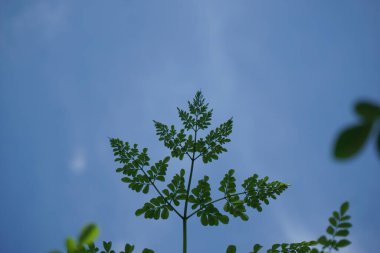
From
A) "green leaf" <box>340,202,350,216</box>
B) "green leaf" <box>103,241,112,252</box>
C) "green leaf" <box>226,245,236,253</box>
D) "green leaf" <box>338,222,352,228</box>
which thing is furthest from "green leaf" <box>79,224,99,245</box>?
"green leaf" <box>103,241,112,252</box>

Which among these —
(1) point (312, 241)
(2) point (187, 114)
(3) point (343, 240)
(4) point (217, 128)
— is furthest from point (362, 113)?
(2) point (187, 114)

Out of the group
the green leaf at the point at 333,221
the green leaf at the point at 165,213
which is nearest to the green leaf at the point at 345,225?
the green leaf at the point at 333,221

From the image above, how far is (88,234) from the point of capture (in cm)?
125

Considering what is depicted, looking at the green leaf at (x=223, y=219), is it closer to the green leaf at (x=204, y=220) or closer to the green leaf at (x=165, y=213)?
the green leaf at (x=204, y=220)

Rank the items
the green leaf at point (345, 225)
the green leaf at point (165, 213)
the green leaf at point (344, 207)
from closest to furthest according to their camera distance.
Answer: the green leaf at point (344, 207) < the green leaf at point (345, 225) < the green leaf at point (165, 213)

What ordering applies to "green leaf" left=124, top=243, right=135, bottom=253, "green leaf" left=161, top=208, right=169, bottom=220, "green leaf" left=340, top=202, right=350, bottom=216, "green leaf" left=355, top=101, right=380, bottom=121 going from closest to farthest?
"green leaf" left=355, top=101, right=380, bottom=121 → "green leaf" left=340, top=202, right=350, bottom=216 → "green leaf" left=124, top=243, right=135, bottom=253 → "green leaf" left=161, top=208, right=169, bottom=220

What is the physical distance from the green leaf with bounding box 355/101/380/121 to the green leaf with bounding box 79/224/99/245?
114 cm

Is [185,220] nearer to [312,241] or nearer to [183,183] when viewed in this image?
[183,183]

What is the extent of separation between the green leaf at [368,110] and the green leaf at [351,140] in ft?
0.08

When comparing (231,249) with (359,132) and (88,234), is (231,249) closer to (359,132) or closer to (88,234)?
(88,234)

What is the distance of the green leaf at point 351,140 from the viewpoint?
812 millimetres

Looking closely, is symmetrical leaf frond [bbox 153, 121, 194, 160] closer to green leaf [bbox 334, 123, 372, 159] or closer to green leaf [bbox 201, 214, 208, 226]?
green leaf [bbox 201, 214, 208, 226]

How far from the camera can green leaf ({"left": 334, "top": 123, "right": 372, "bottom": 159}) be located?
2.67ft

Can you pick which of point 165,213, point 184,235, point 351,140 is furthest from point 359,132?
point 165,213
